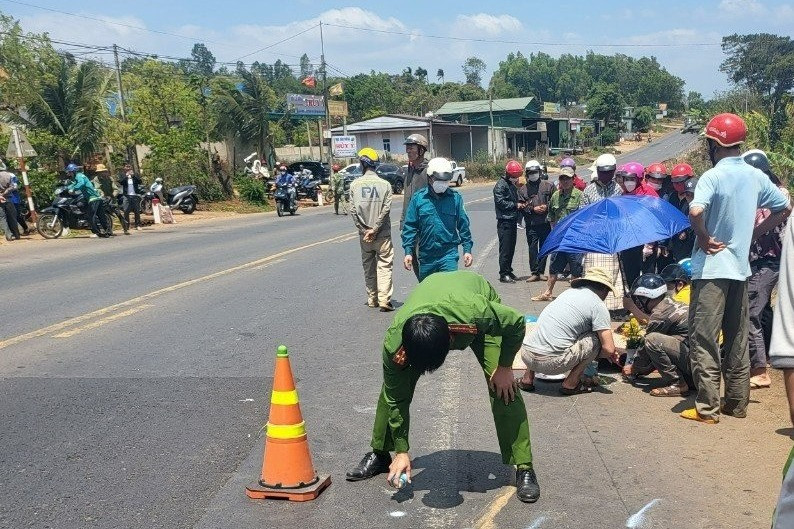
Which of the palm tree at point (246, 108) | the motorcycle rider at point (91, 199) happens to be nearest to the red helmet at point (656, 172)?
the motorcycle rider at point (91, 199)

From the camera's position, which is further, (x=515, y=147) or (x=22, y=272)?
(x=515, y=147)

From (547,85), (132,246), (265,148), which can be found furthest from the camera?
(547,85)

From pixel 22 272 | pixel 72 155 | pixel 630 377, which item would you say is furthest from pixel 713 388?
pixel 72 155

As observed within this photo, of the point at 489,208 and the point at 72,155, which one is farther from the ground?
the point at 72,155

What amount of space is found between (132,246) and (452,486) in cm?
1440

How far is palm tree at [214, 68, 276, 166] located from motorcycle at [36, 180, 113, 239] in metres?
20.7

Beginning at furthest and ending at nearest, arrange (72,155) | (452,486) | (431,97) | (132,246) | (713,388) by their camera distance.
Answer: (431,97) < (72,155) < (132,246) < (713,388) < (452,486)

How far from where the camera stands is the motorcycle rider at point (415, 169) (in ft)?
25.6

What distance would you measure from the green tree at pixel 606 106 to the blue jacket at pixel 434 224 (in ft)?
316

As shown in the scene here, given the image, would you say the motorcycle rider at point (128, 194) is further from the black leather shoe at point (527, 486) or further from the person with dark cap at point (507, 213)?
the black leather shoe at point (527, 486)

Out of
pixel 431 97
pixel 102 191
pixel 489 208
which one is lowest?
pixel 489 208

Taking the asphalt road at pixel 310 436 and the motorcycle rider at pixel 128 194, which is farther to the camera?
the motorcycle rider at pixel 128 194

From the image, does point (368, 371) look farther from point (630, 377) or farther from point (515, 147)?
point (515, 147)

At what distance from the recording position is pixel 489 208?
2819cm
